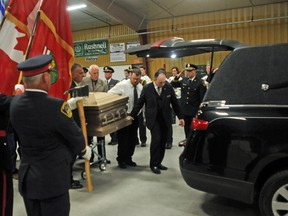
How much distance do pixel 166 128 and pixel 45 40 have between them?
7.57ft

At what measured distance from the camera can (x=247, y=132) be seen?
8.45 ft

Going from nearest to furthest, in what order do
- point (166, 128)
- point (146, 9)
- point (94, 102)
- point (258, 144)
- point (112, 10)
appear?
point (258, 144)
point (94, 102)
point (166, 128)
point (112, 10)
point (146, 9)

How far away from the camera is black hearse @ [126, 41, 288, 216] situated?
2.51m

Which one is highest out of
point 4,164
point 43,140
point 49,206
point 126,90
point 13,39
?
point 13,39

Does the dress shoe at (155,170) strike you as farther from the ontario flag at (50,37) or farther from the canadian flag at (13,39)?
the canadian flag at (13,39)

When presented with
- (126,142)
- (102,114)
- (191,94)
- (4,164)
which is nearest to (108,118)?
(102,114)

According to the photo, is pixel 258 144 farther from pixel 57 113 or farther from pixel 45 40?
pixel 45 40

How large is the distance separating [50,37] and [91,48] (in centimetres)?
1386

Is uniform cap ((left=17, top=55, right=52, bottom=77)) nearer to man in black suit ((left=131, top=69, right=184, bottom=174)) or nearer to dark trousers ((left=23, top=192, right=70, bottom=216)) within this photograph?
dark trousers ((left=23, top=192, right=70, bottom=216))

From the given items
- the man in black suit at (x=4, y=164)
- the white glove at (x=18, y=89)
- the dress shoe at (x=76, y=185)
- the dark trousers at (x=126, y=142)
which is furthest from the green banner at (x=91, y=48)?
the man in black suit at (x=4, y=164)

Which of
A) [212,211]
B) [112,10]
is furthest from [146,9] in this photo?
[212,211]

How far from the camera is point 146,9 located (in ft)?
43.0

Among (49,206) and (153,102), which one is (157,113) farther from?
(49,206)

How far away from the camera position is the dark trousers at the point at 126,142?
5.03 metres
